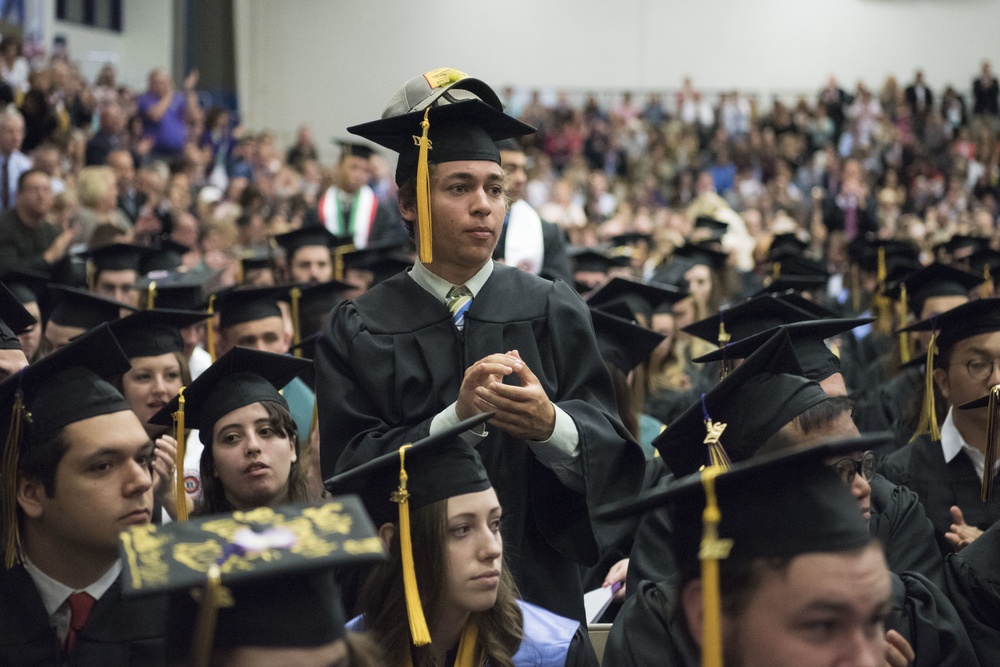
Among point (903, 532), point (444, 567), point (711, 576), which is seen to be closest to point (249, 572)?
point (711, 576)

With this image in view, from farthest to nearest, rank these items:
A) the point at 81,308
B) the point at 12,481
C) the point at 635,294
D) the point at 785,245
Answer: the point at 785,245 < the point at 635,294 < the point at 81,308 < the point at 12,481

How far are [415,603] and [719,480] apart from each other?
80 cm

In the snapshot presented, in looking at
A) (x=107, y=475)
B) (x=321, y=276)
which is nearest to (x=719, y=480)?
(x=107, y=475)

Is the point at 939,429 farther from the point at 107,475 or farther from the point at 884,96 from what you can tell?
the point at 884,96

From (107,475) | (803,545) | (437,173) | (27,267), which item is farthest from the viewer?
(27,267)

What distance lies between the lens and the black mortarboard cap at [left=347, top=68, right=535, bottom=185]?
3256mm

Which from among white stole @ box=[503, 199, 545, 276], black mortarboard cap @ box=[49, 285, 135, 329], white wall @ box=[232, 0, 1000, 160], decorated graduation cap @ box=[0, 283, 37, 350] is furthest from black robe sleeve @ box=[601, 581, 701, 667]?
white wall @ box=[232, 0, 1000, 160]

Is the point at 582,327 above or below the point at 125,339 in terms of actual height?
above

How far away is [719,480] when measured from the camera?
7.16ft

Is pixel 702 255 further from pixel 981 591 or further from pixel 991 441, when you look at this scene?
pixel 981 591

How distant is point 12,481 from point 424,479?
1.07 m

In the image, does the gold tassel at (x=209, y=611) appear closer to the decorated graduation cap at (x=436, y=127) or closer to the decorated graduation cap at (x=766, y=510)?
the decorated graduation cap at (x=766, y=510)

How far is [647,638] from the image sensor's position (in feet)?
8.87

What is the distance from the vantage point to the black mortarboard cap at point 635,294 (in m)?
6.27
